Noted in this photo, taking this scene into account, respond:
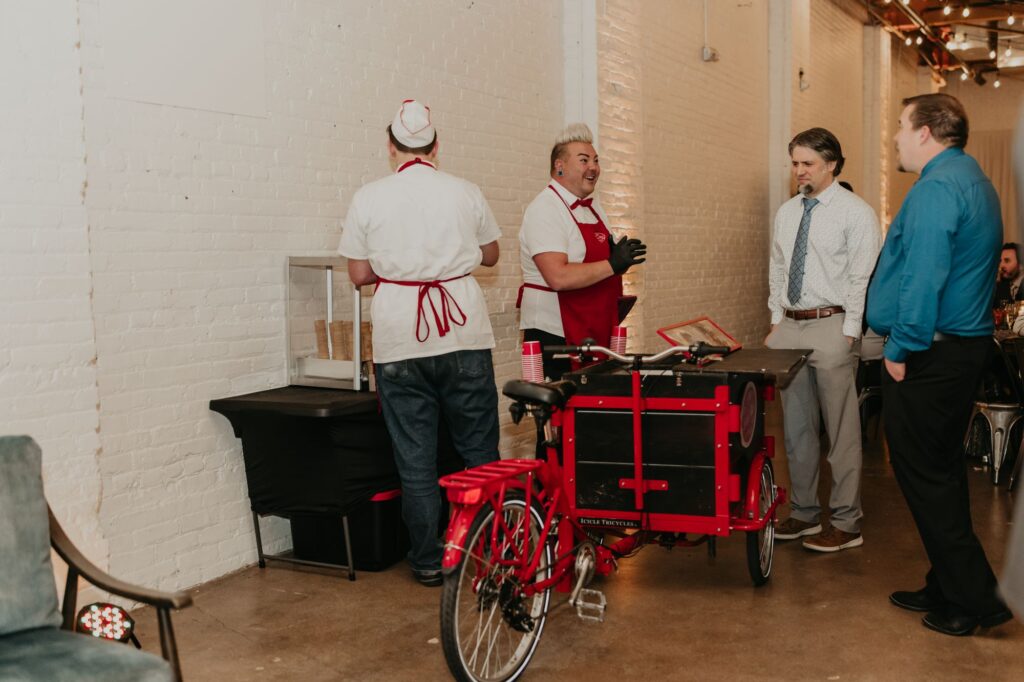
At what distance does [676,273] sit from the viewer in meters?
7.94

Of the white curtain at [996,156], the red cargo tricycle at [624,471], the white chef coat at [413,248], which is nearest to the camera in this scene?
the red cargo tricycle at [624,471]

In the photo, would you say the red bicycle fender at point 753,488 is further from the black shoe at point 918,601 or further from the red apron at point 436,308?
the red apron at point 436,308

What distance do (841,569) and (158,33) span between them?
3.20 meters

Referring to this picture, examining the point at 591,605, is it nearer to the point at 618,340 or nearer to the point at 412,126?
the point at 618,340

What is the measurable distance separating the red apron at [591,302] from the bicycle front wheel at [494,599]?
49.1 inches

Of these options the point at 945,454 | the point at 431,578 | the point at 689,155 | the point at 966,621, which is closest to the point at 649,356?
the point at 945,454

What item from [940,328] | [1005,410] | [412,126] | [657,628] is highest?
[412,126]

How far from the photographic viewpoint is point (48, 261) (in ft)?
10.8

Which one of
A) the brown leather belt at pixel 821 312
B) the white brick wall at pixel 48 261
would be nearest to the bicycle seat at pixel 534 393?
the white brick wall at pixel 48 261

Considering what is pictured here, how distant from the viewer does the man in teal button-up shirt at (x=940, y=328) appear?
3.15 m

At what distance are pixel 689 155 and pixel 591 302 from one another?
417cm

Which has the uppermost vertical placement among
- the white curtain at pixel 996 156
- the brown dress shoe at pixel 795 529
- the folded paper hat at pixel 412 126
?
the white curtain at pixel 996 156

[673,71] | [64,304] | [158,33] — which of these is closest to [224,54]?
[158,33]

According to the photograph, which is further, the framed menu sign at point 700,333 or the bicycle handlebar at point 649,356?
the framed menu sign at point 700,333
